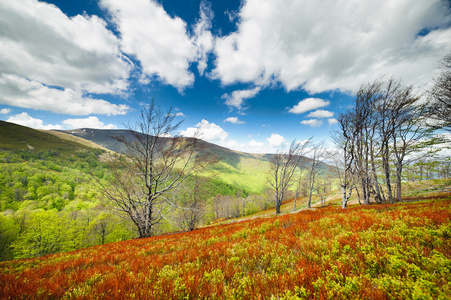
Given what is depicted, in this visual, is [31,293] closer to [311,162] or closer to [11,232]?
[311,162]

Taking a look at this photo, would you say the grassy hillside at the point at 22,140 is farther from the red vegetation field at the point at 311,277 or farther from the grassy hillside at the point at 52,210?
the red vegetation field at the point at 311,277

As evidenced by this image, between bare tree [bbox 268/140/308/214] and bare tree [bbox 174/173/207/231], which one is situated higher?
bare tree [bbox 268/140/308/214]

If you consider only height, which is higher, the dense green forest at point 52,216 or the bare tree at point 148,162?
the bare tree at point 148,162

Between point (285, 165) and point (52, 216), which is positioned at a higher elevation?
point (285, 165)

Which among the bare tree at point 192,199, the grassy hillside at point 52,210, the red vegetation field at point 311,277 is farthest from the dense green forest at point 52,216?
the red vegetation field at point 311,277

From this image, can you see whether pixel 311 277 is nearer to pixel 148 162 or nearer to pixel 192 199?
pixel 148 162

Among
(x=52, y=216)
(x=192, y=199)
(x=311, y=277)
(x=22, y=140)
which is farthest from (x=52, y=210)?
(x=22, y=140)

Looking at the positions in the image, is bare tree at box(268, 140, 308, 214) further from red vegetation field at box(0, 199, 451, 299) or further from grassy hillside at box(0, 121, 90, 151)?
grassy hillside at box(0, 121, 90, 151)

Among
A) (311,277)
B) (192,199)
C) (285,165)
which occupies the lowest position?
(192,199)

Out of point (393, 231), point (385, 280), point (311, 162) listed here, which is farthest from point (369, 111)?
point (385, 280)

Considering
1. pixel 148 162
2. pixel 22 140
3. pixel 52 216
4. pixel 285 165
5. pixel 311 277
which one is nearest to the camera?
pixel 311 277

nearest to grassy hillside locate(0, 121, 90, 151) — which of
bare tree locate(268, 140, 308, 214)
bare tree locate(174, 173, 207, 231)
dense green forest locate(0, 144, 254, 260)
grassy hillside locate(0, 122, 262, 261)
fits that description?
grassy hillside locate(0, 122, 262, 261)

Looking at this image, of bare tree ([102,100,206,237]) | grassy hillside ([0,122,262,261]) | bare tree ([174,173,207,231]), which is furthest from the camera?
grassy hillside ([0,122,262,261])

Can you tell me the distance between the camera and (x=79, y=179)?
75938mm
